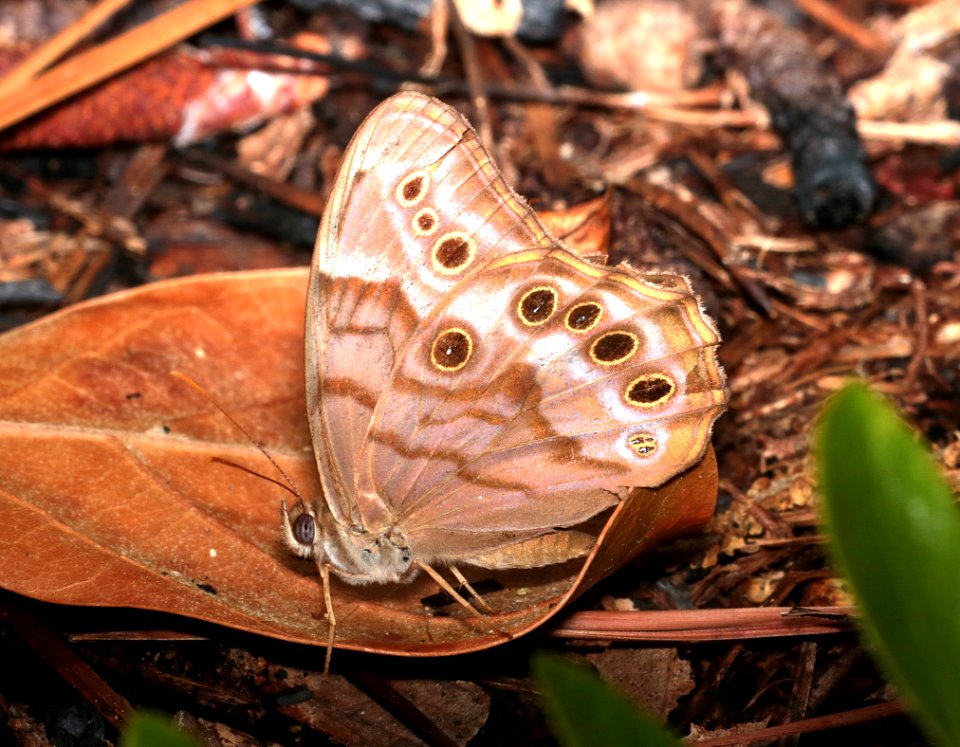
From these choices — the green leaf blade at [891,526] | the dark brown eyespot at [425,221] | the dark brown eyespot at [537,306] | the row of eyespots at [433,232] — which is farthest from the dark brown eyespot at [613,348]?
the green leaf blade at [891,526]

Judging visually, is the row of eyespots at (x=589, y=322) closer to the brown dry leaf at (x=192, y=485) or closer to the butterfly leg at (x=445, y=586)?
the brown dry leaf at (x=192, y=485)

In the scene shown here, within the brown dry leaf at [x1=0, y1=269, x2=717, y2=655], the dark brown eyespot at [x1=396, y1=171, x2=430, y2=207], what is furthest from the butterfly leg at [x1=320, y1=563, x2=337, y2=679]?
the dark brown eyespot at [x1=396, y1=171, x2=430, y2=207]

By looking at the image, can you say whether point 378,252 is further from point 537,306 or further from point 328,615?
point 328,615

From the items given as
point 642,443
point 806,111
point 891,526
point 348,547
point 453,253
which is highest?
point 891,526

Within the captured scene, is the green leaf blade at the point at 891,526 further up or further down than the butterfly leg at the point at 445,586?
further up

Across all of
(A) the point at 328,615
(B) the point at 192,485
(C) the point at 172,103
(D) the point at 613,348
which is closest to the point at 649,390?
(D) the point at 613,348

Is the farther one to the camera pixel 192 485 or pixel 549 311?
pixel 192 485
